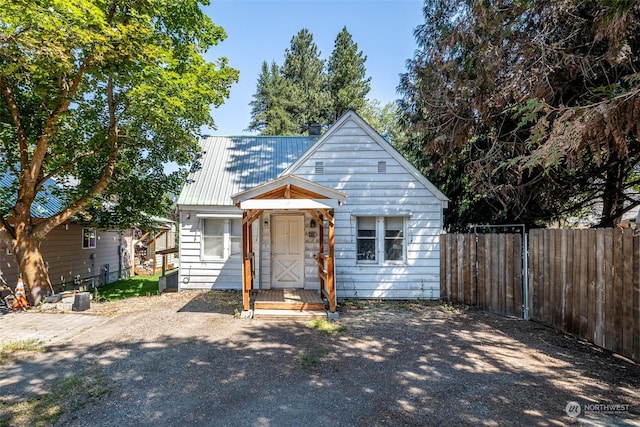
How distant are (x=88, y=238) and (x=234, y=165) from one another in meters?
8.21

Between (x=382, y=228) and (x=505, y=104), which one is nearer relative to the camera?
(x=505, y=104)

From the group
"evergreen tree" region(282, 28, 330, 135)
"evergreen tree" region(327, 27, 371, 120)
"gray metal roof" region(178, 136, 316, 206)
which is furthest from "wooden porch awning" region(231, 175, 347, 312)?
A: "evergreen tree" region(282, 28, 330, 135)

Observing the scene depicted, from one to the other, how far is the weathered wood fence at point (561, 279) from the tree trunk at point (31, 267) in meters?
10.9

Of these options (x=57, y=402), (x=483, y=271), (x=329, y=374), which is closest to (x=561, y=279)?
(x=483, y=271)

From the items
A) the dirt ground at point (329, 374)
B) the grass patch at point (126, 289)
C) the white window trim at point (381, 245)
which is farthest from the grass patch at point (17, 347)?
the white window trim at point (381, 245)

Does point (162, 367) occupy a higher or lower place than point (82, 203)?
lower

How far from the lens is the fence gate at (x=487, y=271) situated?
25.1 feet

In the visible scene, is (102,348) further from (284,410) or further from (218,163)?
(218,163)

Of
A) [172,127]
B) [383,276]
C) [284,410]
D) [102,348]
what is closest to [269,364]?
[284,410]

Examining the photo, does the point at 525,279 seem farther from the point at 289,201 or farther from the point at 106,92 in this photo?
the point at 106,92

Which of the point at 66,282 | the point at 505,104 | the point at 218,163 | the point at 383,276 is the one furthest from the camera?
the point at 66,282

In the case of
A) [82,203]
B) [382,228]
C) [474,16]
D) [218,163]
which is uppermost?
[474,16]

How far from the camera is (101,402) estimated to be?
4008 millimetres

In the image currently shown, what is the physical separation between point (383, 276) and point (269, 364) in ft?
17.5
